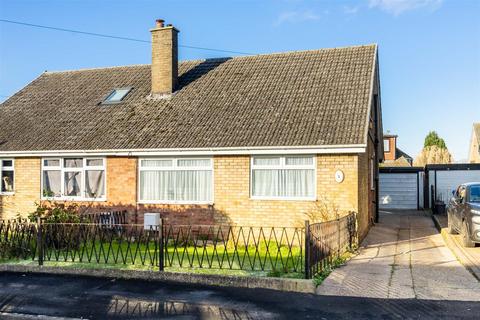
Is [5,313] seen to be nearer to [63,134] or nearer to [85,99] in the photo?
[63,134]

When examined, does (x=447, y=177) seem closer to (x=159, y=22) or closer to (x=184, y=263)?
(x=159, y=22)

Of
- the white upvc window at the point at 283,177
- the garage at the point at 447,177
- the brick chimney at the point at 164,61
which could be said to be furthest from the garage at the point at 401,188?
the white upvc window at the point at 283,177

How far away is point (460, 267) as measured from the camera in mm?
10609

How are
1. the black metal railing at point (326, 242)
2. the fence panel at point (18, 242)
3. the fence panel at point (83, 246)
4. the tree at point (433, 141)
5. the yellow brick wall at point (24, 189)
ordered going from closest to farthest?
the black metal railing at point (326, 242) → the fence panel at point (83, 246) → the fence panel at point (18, 242) → the yellow brick wall at point (24, 189) → the tree at point (433, 141)

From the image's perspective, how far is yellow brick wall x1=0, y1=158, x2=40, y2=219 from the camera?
680 inches

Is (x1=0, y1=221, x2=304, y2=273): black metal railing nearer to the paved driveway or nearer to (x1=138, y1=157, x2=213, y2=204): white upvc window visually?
the paved driveway

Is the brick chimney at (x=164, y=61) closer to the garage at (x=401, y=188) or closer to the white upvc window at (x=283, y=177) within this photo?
the white upvc window at (x=283, y=177)

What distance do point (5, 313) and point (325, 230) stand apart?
5969 millimetres

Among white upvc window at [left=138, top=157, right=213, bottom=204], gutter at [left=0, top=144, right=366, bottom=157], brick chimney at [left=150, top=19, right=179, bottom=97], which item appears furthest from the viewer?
brick chimney at [left=150, top=19, right=179, bottom=97]

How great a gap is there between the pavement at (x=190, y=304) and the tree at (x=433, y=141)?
58436 millimetres

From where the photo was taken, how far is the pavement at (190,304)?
7243 mm

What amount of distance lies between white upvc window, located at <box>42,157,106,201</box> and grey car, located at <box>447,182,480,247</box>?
10.8m

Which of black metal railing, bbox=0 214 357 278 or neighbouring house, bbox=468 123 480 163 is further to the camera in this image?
neighbouring house, bbox=468 123 480 163

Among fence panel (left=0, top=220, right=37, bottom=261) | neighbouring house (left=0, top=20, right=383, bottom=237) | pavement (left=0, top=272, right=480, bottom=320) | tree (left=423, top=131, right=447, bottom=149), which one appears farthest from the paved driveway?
tree (left=423, top=131, right=447, bottom=149)
